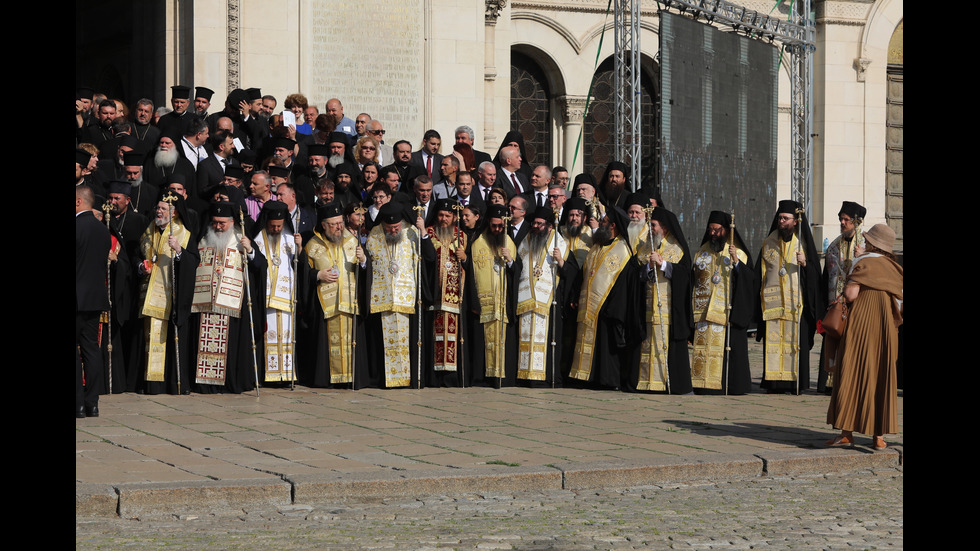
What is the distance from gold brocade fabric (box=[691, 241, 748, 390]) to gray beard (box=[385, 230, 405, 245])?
2.89m

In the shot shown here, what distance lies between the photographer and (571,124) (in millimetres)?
23688

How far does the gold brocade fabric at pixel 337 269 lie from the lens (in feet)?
40.5

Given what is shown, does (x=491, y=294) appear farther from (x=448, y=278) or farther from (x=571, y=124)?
(x=571, y=124)

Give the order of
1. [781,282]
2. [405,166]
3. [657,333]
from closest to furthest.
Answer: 1. [657,333]
2. [781,282]
3. [405,166]

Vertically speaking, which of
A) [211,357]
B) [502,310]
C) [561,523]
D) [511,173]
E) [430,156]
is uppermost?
[430,156]

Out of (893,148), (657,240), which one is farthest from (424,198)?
(893,148)

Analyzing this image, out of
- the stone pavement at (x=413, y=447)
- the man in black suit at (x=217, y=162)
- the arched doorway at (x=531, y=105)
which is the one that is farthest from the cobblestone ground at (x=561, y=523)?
the arched doorway at (x=531, y=105)

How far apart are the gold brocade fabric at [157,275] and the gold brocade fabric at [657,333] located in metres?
4.39

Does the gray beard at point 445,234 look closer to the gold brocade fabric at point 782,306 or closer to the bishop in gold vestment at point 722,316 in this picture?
the bishop in gold vestment at point 722,316

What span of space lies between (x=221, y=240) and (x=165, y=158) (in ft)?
5.16

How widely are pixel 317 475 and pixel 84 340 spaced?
325cm

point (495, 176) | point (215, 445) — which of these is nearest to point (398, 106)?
point (495, 176)

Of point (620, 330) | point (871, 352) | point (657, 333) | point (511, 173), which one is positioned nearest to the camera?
point (871, 352)

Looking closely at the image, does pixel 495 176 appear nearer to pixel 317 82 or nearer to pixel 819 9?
pixel 317 82
